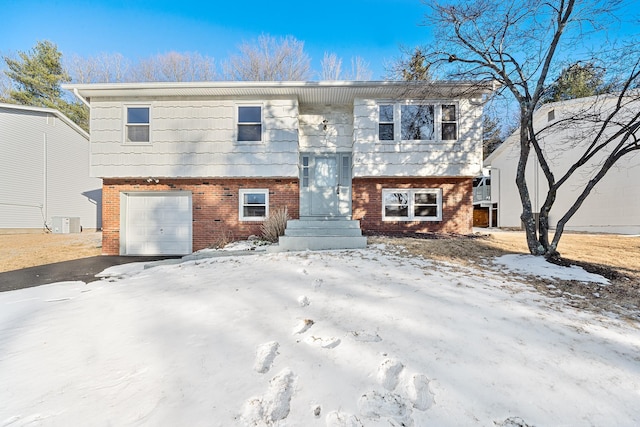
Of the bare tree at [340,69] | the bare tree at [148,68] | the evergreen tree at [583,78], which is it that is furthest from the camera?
the bare tree at [148,68]

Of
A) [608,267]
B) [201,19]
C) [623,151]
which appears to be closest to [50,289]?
[608,267]

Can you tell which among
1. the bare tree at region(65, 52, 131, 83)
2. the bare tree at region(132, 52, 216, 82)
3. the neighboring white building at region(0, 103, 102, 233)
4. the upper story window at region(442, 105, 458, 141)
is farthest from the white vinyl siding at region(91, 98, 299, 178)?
the bare tree at region(65, 52, 131, 83)

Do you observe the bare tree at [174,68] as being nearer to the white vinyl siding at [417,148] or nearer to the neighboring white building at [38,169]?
the neighboring white building at [38,169]

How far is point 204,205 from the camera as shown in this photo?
29.2 feet

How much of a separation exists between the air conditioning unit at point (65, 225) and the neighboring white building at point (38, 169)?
74mm

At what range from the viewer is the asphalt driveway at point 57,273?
555cm

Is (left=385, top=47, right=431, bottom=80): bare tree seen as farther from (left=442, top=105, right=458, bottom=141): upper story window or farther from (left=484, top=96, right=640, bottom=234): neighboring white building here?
(left=484, top=96, right=640, bottom=234): neighboring white building

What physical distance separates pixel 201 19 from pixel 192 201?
35.8ft

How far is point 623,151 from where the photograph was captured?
494cm

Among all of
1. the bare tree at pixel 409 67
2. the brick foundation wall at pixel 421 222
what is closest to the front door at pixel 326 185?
the brick foundation wall at pixel 421 222

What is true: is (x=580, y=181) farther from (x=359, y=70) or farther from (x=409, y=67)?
(x=359, y=70)

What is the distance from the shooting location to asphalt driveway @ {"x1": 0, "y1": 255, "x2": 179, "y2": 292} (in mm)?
5555

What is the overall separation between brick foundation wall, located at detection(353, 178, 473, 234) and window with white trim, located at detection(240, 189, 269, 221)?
9.64 ft

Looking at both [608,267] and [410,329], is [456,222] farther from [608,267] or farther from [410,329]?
[410,329]
